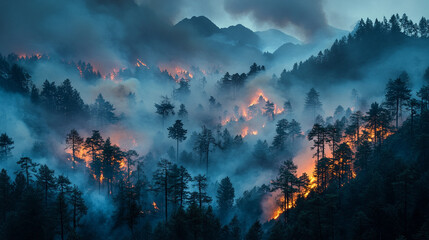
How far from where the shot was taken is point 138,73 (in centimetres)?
17375

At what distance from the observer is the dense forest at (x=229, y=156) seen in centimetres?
3441

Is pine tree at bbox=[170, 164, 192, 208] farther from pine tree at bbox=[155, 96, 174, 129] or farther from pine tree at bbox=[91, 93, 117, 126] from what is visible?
pine tree at bbox=[91, 93, 117, 126]

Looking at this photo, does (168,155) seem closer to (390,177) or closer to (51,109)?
(51,109)

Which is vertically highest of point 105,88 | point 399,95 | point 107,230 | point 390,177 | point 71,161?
point 105,88

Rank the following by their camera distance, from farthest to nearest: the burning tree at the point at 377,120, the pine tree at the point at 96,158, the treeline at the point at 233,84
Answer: the treeline at the point at 233,84 → the pine tree at the point at 96,158 → the burning tree at the point at 377,120

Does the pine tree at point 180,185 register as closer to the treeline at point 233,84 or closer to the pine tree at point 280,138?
the pine tree at point 280,138

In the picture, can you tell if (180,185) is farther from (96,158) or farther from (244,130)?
(244,130)

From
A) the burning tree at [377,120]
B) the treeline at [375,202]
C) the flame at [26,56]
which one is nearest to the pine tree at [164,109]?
the treeline at [375,202]

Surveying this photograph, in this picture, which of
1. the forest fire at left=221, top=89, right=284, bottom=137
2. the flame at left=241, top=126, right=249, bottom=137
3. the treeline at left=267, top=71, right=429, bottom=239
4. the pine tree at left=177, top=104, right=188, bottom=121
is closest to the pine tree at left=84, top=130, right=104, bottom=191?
the pine tree at left=177, top=104, right=188, bottom=121

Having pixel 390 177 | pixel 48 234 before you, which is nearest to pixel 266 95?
pixel 390 177

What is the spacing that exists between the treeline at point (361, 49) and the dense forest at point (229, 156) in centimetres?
59

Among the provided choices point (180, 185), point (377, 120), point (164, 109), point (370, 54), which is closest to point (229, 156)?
point (180, 185)

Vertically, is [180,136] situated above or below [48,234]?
above

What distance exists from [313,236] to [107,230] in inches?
1508
